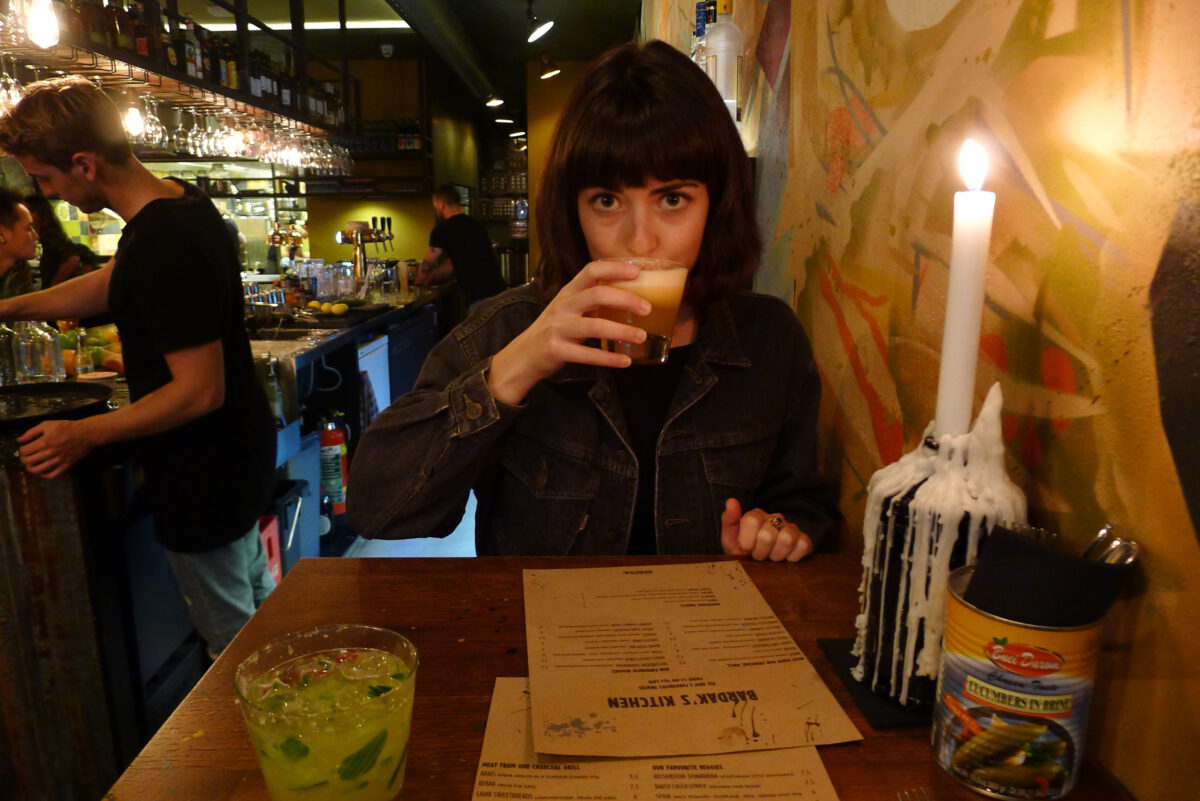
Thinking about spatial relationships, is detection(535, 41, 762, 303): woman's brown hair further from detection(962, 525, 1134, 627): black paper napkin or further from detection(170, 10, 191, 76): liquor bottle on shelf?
detection(170, 10, 191, 76): liquor bottle on shelf

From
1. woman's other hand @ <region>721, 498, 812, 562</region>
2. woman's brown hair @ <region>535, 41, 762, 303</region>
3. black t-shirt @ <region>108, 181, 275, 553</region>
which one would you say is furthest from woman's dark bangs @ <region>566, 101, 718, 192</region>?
black t-shirt @ <region>108, 181, 275, 553</region>

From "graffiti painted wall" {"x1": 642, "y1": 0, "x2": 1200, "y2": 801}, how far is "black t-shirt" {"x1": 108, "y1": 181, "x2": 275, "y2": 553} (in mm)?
1641

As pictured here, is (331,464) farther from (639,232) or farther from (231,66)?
(639,232)

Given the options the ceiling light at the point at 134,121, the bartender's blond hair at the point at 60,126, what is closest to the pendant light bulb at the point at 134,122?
the ceiling light at the point at 134,121

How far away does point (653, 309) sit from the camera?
98 cm

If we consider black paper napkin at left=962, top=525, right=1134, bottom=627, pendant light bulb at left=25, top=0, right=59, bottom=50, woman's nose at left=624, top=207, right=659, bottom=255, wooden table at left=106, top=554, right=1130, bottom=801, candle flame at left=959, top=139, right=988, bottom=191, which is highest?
pendant light bulb at left=25, top=0, right=59, bottom=50

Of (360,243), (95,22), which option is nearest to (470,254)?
(360,243)

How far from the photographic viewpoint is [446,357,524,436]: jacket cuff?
1.06 meters

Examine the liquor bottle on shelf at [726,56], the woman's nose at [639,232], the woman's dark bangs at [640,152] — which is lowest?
the woman's nose at [639,232]

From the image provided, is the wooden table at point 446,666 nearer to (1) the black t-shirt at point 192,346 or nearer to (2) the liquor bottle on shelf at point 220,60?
(1) the black t-shirt at point 192,346

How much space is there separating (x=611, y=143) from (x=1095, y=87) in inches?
27.3

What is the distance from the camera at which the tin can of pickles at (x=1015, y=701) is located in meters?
0.54

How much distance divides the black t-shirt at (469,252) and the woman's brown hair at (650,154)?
206 inches

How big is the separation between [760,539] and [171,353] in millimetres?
1605
